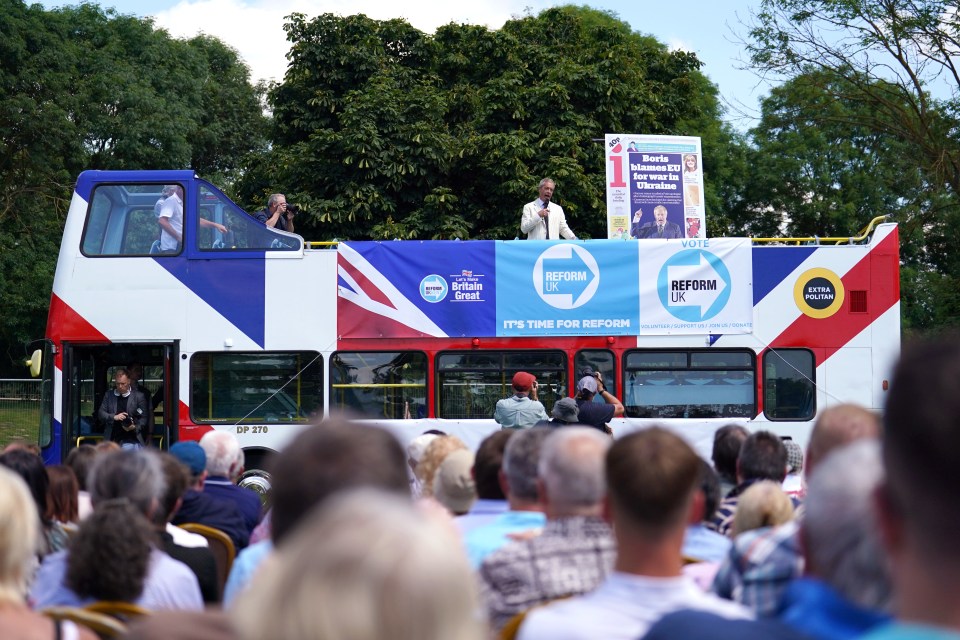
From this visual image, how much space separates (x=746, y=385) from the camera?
1441cm

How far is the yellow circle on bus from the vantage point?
47.4 feet

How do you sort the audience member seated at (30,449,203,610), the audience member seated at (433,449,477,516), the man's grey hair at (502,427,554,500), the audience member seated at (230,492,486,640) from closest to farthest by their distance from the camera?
the audience member seated at (230,492,486,640), the audience member seated at (30,449,203,610), the man's grey hair at (502,427,554,500), the audience member seated at (433,449,477,516)

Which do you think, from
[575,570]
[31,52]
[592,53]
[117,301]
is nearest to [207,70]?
[31,52]

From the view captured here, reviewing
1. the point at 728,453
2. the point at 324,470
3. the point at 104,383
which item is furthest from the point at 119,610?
the point at 104,383

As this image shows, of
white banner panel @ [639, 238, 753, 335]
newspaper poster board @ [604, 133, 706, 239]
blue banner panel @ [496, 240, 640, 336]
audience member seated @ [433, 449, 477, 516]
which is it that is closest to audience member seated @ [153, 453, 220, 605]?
audience member seated @ [433, 449, 477, 516]

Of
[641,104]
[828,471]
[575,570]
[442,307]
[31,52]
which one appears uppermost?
[31,52]

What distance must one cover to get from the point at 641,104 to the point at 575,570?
25982 millimetres

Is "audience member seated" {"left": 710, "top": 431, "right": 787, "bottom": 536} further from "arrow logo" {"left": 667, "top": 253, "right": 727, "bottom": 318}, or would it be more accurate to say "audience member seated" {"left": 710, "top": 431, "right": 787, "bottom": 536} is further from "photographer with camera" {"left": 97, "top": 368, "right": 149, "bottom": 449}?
"photographer with camera" {"left": 97, "top": 368, "right": 149, "bottom": 449}

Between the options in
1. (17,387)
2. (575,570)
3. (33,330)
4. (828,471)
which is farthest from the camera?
(33,330)

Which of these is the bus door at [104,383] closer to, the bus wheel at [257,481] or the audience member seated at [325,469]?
the bus wheel at [257,481]

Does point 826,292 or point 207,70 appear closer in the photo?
point 826,292

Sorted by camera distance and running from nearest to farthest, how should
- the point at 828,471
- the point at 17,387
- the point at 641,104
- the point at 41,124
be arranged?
1. the point at 828,471
2. the point at 17,387
3. the point at 641,104
4. the point at 41,124

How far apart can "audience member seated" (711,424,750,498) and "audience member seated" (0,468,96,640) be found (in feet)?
14.1

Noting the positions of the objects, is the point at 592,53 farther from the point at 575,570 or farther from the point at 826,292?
the point at 575,570
